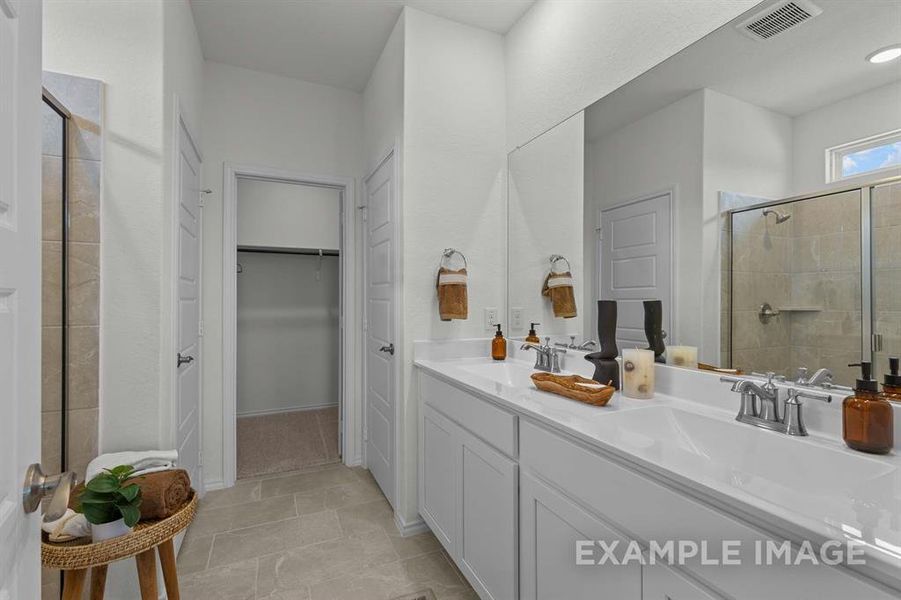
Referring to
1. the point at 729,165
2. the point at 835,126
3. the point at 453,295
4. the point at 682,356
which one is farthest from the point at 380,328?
the point at 835,126

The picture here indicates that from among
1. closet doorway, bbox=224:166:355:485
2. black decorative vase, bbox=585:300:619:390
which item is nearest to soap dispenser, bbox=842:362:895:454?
black decorative vase, bbox=585:300:619:390

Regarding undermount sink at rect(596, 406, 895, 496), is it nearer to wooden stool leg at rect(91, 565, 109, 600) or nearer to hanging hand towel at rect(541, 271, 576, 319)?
hanging hand towel at rect(541, 271, 576, 319)

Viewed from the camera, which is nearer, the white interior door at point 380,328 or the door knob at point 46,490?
the door knob at point 46,490

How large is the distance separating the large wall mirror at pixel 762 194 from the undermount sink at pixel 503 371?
1.40 feet

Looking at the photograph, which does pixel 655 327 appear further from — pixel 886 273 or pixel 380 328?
pixel 380 328

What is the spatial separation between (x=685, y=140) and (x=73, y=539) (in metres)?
2.31

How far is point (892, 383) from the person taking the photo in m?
0.97

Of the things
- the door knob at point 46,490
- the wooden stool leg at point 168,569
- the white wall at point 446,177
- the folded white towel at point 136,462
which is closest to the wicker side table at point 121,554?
the wooden stool leg at point 168,569

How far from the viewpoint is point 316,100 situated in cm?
307

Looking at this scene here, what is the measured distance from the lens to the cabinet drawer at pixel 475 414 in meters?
1.41

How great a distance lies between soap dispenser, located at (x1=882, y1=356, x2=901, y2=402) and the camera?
3.14 feet

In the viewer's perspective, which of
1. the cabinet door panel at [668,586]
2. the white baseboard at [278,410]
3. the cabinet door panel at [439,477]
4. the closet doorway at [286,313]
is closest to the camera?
the cabinet door panel at [668,586]

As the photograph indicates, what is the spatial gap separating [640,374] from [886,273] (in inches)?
25.7

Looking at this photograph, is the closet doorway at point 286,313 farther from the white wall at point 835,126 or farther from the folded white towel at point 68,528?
the white wall at point 835,126
